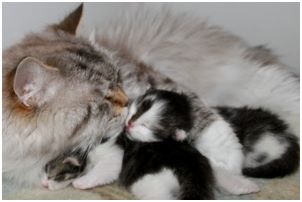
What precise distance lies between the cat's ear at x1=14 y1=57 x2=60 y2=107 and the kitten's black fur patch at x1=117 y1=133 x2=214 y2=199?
339 millimetres

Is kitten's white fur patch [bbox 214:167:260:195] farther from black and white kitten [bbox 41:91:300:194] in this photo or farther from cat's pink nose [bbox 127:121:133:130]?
cat's pink nose [bbox 127:121:133:130]

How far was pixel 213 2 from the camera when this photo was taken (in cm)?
250

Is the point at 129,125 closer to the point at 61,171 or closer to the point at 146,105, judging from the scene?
the point at 146,105

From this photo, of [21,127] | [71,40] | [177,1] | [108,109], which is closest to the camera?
[21,127]

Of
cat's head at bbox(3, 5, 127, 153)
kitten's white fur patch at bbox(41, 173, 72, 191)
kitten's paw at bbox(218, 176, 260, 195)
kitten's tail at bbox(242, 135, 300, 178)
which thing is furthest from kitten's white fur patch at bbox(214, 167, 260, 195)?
kitten's white fur patch at bbox(41, 173, 72, 191)

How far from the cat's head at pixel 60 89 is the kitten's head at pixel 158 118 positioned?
2.6 inches

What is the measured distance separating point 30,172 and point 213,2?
132 centimetres

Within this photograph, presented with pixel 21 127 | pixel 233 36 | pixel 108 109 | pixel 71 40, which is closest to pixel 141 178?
pixel 108 109

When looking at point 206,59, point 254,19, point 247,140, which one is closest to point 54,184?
point 247,140

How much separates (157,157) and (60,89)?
0.36 metres

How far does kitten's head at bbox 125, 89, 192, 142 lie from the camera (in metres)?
1.65

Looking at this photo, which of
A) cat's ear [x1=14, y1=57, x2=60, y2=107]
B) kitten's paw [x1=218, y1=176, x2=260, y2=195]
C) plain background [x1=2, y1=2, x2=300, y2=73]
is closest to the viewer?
cat's ear [x1=14, y1=57, x2=60, y2=107]

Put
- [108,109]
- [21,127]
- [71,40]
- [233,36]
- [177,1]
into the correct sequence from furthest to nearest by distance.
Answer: [177,1]
[233,36]
[71,40]
[108,109]
[21,127]

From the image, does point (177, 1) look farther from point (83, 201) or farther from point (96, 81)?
point (83, 201)
